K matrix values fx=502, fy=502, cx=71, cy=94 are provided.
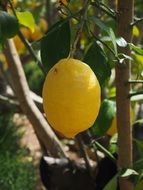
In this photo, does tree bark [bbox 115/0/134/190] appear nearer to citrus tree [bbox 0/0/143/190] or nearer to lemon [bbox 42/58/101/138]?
A: citrus tree [bbox 0/0/143/190]

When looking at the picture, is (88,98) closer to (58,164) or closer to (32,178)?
(58,164)

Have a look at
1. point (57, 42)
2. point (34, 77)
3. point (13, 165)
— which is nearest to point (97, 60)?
point (57, 42)

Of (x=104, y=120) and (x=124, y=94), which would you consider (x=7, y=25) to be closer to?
(x=124, y=94)

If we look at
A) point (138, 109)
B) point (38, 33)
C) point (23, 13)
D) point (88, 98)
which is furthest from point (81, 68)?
point (38, 33)

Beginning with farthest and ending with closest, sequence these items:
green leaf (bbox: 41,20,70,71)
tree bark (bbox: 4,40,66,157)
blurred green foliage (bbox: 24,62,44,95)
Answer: blurred green foliage (bbox: 24,62,44,95) < tree bark (bbox: 4,40,66,157) < green leaf (bbox: 41,20,70,71)

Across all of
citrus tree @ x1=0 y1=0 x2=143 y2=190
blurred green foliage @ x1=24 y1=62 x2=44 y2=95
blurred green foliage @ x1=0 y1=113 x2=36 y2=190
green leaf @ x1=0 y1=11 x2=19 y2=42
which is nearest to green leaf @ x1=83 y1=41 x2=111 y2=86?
citrus tree @ x1=0 y1=0 x2=143 y2=190

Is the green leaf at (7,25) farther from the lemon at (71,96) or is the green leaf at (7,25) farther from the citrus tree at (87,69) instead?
the lemon at (71,96)

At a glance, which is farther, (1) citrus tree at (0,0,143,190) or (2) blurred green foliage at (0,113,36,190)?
(2) blurred green foliage at (0,113,36,190)
